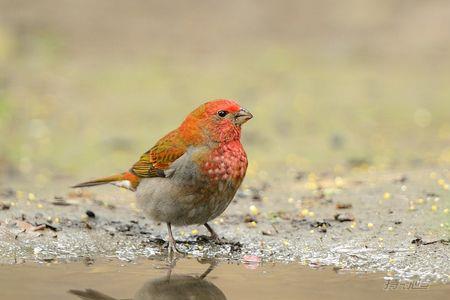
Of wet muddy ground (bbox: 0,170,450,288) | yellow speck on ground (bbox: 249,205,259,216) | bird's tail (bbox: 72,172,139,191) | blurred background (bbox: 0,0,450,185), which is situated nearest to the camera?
wet muddy ground (bbox: 0,170,450,288)

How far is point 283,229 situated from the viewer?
7.82m

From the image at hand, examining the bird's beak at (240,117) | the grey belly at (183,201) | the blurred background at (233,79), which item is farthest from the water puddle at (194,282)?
the blurred background at (233,79)

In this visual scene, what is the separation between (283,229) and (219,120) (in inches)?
48.6

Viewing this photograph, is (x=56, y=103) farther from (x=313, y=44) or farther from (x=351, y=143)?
(x=313, y=44)

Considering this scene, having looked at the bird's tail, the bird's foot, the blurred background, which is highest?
the blurred background

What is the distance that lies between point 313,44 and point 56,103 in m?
5.47

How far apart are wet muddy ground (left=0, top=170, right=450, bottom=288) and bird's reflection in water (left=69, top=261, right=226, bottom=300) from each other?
680 mm

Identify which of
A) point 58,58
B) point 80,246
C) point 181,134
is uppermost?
point 58,58

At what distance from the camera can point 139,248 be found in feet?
23.7

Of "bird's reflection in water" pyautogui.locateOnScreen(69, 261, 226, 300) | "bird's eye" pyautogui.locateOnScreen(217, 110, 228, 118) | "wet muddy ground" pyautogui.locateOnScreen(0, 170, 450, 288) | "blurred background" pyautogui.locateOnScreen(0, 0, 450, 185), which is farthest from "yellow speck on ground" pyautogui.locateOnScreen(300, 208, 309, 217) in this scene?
"blurred background" pyautogui.locateOnScreen(0, 0, 450, 185)

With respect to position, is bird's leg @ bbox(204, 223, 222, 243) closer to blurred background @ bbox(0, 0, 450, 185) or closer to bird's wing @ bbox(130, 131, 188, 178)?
bird's wing @ bbox(130, 131, 188, 178)

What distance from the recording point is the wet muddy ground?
6.87m

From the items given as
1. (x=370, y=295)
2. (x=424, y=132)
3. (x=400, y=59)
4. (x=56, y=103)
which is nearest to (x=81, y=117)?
(x=56, y=103)

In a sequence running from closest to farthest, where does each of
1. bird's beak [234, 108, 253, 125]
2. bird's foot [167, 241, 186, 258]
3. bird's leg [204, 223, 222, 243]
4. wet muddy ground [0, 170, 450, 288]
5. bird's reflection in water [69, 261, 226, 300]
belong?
bird's reflection in water [69, 261, 226, 300] → wet muddy ground [0, 170, 450, 288] → bird's foot [167, 241, 186, 258] → bird's beak [234, 108, 253, 125] → bird's leg [204, 223, 222, 243]
